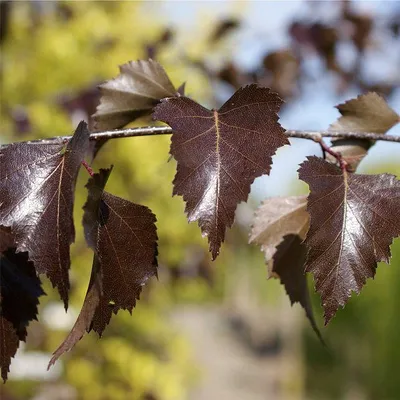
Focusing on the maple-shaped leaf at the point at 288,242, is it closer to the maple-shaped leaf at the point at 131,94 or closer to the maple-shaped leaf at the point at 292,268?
the maple-shaped leaf at the point at 292,268

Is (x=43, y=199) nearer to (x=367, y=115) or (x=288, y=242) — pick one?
(x=288, y=242)

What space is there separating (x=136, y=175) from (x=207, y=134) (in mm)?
2893

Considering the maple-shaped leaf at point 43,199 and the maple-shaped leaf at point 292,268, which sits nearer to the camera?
the maple-shaped leaf at point 43,199

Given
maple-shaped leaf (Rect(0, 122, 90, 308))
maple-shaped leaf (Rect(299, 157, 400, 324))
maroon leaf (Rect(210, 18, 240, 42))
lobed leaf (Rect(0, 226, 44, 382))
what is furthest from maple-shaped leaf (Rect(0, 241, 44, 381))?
maroon leaf (Rect(210, 18, 240, 42))

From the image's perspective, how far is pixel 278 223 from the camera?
919 mm

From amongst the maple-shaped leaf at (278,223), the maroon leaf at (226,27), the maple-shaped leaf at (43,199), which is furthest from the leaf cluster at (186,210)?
the maroon leaf at (226,27)

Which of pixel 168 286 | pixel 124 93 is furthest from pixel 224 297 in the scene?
pixel 124 93

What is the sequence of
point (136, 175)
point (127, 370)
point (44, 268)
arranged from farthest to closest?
point (136, 175) < point (127, 370) < point (44, 268)

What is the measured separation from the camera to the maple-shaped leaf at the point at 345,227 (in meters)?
0.67

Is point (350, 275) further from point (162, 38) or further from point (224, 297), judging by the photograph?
point (224, 297)

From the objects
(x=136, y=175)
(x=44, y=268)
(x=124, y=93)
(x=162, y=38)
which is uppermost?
(x=162, y=38)

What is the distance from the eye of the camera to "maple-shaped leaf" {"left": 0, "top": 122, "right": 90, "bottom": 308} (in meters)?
0.61

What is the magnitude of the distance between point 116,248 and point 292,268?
13.3 inches

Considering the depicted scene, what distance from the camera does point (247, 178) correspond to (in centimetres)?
66
